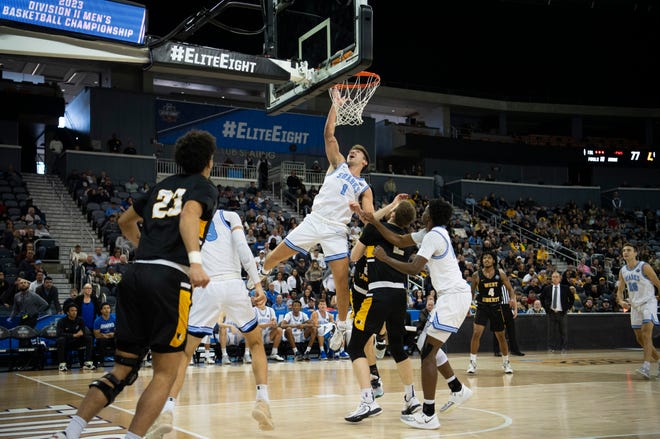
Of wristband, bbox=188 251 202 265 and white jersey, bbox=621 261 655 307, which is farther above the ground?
wristband, bbox=188 251 202 265

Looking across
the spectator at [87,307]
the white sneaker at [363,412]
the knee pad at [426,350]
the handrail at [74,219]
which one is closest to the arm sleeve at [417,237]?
the knee pad at [426,350]

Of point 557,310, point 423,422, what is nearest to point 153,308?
point 423,422

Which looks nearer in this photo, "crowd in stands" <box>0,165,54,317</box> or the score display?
"crowd in stands" <box>0,165,54,317</box>

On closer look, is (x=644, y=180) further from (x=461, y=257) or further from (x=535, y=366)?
(x=535, y=366)

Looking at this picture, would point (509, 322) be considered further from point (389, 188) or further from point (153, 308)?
point (389, 188)

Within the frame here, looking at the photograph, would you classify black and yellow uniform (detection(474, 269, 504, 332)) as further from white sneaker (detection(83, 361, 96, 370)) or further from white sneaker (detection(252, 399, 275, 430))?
white sneaker (detection(252, 399, 275, 430))

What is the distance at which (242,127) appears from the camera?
33000 mm

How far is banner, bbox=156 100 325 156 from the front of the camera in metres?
31.9

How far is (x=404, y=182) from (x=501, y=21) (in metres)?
13.5

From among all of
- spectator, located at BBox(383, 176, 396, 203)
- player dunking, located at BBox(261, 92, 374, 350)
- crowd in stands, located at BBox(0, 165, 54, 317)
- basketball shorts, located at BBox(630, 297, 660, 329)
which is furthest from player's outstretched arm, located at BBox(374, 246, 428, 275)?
spectator, located at BBox(383, 176, 396, 203)

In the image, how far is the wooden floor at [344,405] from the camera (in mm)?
6539

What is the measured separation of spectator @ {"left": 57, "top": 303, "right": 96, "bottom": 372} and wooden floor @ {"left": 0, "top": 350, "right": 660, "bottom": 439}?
2.86 feet

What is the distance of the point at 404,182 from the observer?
3503 cm

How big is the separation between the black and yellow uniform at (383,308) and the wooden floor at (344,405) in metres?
0.81
